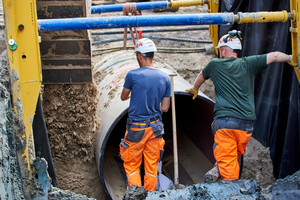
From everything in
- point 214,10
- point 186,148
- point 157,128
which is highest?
point 214,10

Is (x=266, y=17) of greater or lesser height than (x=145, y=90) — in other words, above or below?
above

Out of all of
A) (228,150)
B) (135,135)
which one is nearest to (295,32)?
(228,150)

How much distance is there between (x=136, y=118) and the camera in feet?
9.77

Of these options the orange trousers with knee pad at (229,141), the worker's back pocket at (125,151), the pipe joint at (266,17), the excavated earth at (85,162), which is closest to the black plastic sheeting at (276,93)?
the excavated earth at (85,162)

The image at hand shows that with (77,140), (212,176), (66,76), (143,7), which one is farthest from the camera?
(143,7)

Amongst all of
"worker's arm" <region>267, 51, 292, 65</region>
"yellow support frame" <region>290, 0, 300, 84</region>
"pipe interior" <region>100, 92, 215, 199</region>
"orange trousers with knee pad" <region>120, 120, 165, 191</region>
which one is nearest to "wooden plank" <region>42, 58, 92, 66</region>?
"orange trousers with knee pad" <region>120, 120, 165, 191</region>

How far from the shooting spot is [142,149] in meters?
3.08

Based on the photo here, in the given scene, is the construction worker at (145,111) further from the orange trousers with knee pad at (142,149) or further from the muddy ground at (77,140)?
the muddy ground at (77,140)

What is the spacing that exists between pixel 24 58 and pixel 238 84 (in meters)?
1.98

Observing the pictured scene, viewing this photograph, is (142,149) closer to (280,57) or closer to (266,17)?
(280,57)

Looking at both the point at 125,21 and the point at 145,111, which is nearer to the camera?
the point at 125,21

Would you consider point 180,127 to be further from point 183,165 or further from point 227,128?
point 227,128

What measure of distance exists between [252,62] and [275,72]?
3.42 feet

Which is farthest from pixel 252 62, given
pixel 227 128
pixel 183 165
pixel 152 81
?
pixel 183 165
